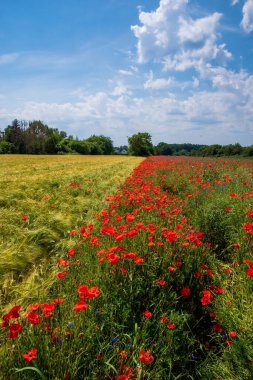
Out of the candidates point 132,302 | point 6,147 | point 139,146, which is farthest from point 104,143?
point 132,302

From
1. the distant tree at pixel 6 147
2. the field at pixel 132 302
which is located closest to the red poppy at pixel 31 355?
the field at pixel 132 302

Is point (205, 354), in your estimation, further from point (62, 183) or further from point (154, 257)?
point (62, 183)

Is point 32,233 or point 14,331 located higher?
point 14,331

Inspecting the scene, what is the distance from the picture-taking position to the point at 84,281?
112 inches

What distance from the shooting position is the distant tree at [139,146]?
75000 mm

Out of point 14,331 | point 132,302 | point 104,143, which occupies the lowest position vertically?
point 132,302

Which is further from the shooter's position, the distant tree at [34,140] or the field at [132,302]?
the distant tree at [34,140]

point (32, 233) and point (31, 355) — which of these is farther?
point (32, 233)

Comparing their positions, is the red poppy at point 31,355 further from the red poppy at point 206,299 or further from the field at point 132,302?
the red poppy at point 206,299

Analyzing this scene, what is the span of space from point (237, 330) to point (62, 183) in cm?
888

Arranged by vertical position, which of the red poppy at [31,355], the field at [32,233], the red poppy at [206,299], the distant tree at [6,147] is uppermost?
the distant tree at [6,147]

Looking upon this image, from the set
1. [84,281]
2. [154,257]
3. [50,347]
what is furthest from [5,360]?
[154,257]

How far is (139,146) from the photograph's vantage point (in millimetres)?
75000

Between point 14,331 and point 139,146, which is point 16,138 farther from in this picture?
point 14,331
